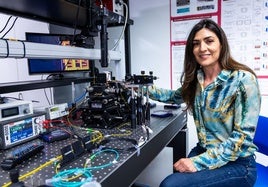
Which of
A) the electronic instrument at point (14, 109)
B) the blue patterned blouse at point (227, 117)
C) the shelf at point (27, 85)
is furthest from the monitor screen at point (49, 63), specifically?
the blue patterned blouse at point (227, 117)

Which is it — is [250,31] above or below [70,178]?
above

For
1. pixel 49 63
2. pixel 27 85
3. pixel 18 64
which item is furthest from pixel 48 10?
pixel 18 64

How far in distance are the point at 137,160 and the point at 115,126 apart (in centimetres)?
36

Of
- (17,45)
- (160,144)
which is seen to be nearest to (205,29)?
(160,144)

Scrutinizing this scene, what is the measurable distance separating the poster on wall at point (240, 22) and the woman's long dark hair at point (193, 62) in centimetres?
94

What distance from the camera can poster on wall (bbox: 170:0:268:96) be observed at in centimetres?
196

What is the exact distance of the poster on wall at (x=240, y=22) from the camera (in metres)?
1.96

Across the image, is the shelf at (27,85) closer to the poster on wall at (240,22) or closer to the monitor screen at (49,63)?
the monitor screen at (49,63)

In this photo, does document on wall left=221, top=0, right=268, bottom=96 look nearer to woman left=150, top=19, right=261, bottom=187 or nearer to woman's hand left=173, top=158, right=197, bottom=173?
woman left=150, top=19, right=261, bottom=187

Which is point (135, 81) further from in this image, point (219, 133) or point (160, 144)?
point (219, 133)

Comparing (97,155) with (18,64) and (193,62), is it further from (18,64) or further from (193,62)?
(18,64)

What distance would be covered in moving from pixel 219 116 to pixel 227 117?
0.04 metres

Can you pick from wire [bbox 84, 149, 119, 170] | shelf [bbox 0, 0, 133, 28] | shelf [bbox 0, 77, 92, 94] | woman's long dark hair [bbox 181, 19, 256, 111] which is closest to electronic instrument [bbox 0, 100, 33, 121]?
shelf [bbox 0, 77, 92, 94]

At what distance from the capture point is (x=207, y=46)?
119 centimetres
